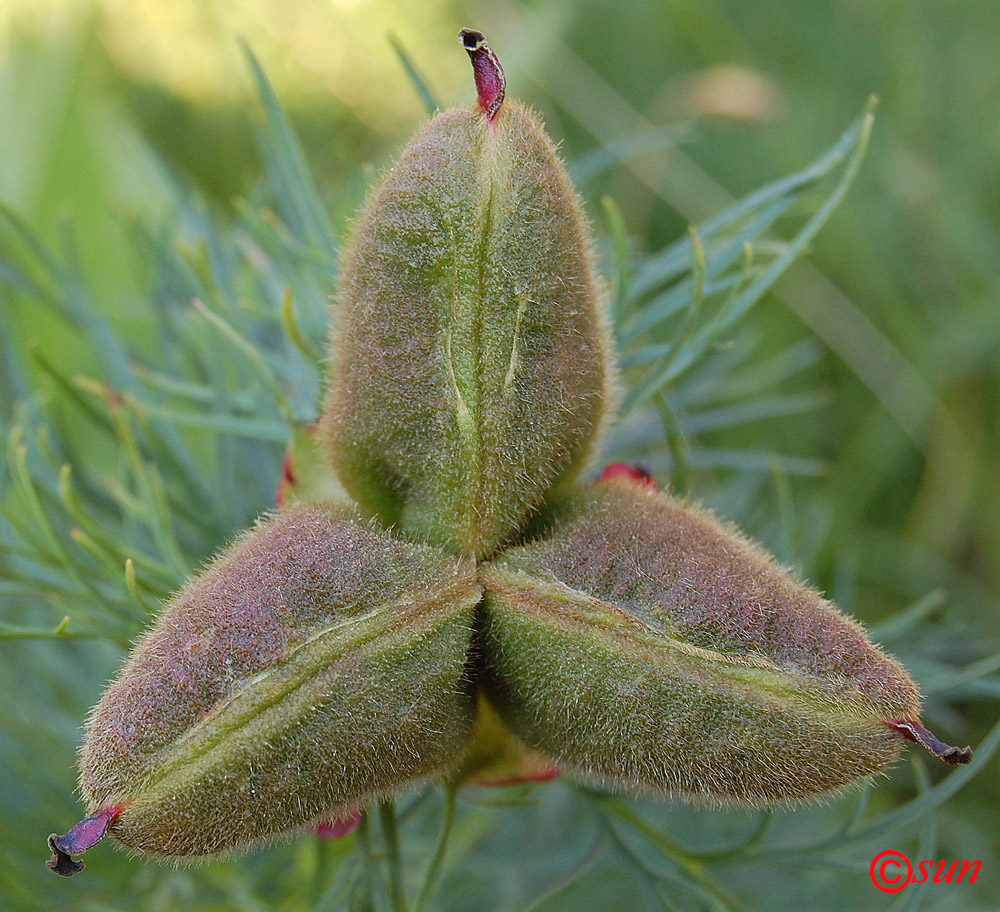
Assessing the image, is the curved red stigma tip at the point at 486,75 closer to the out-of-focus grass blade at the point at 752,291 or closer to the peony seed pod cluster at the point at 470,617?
the peony seed pod cluster at the point at 470,617

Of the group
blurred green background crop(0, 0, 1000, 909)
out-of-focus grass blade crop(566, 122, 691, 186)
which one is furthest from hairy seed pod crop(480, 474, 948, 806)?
out-of-focus grass blade crop(566, 122, 691, 186)

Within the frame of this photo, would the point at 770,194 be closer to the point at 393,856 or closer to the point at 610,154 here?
the point at 610,154

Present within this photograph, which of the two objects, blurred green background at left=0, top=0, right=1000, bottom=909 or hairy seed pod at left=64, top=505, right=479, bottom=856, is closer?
hairy seed pod at left=64, top=505, right=479, bottom=856

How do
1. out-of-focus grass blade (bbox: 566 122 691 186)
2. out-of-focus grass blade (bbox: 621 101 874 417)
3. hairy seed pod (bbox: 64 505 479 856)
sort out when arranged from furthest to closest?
out-of-focus grass blade (bbox: 566 122 691 186), out-of-focus grass blade (bbox: 621 101 874 417), hairy seed pod (bbox: 64 505 479 856)

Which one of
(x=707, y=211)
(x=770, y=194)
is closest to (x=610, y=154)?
(x=770, y=194)

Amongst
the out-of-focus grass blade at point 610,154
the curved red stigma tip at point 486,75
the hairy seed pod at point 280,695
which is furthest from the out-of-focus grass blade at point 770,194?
the hairy seed pod at point 280,695

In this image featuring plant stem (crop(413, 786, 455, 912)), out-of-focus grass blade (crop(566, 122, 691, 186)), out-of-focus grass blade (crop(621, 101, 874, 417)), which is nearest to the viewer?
plant stem (crop(413, 786, 455, 912))

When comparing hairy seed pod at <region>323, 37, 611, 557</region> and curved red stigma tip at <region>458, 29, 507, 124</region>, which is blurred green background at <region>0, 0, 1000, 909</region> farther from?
curved red stigma tip at <region>458, 29, 507, 124</region>

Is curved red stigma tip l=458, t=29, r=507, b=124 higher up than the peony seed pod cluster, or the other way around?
curved red stigma tip l=458, t=29, r=507, b=124
